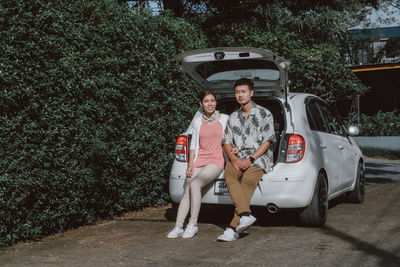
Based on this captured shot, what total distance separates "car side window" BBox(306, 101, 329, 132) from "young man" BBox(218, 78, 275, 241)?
A: 0.84 meters

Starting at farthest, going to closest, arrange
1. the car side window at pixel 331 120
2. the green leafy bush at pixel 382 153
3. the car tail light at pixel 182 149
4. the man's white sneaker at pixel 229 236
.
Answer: the green leafy bush at pixel 382 153 < the car side window at pixel 331 120 < the car tail light at pixel 182 149 < the man's white sneaker at pixel 229 236

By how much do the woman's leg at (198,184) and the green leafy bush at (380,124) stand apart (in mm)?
16846

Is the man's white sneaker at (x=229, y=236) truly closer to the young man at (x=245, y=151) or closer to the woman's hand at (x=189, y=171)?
the young man at (x=245, y=151)

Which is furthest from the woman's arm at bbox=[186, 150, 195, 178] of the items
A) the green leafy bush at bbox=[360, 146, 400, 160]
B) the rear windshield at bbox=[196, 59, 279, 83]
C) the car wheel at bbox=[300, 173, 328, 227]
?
the green leafy bush at bbox=[360, 146, 400, 160]

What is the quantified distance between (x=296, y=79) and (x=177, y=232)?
7.08 metres

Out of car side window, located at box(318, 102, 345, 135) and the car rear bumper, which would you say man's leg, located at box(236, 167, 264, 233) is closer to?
the car rear bumper

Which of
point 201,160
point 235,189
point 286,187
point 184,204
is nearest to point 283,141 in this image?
point 286,187

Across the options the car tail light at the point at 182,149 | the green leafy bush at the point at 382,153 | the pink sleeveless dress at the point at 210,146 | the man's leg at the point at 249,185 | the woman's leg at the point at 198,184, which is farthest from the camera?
the green leafy bush at the point at 382,153

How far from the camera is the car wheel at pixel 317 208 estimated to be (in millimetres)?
6039

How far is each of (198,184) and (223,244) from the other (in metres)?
0.82

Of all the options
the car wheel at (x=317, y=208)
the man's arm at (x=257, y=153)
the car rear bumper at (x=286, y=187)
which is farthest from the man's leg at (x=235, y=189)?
the car wheel at (x=317, y=208)

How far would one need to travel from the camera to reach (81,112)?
6086 millimetres

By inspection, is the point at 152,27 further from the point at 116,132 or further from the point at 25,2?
the point at 25,2

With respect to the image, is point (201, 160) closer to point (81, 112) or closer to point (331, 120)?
point (81, 112)
